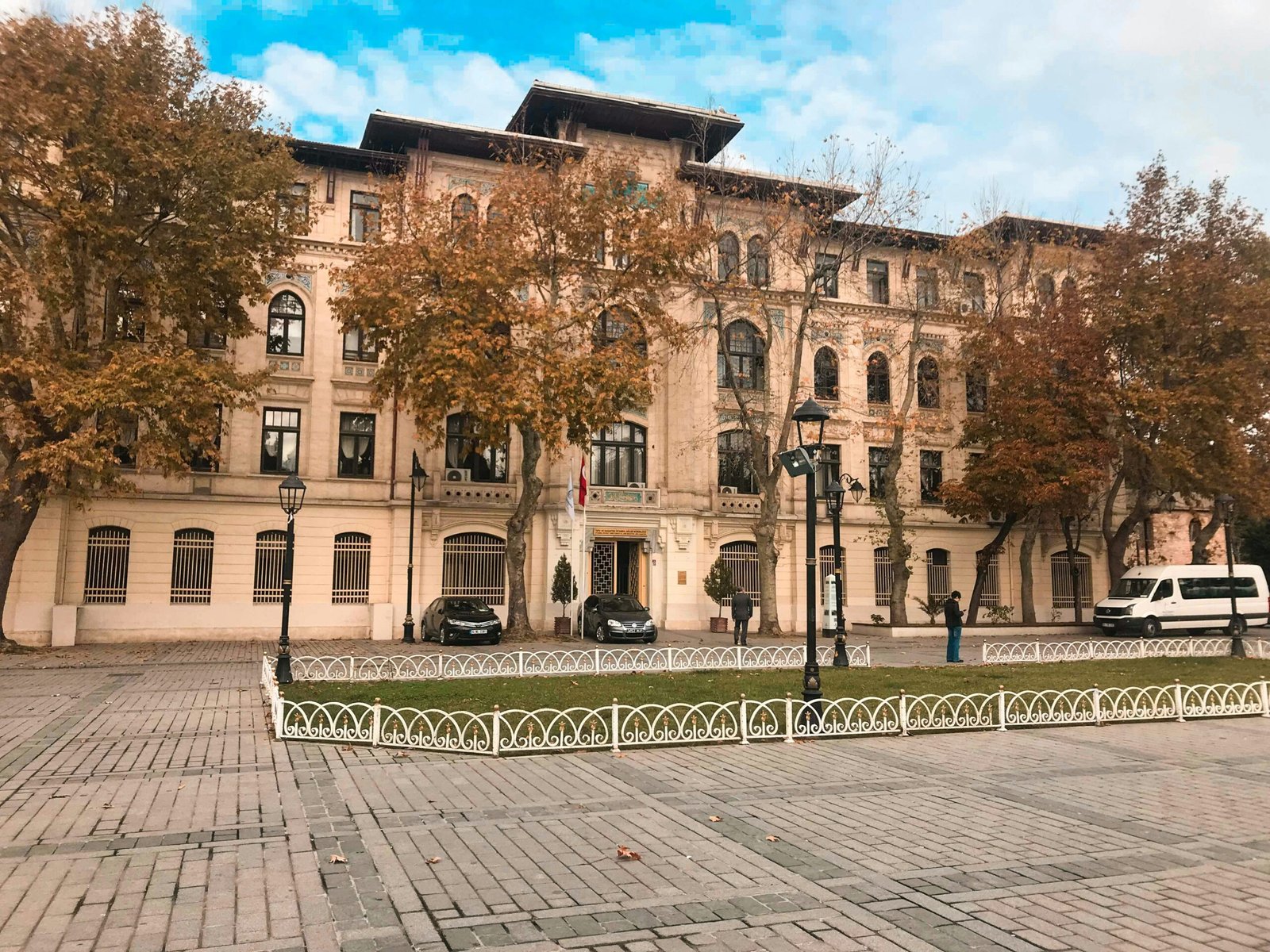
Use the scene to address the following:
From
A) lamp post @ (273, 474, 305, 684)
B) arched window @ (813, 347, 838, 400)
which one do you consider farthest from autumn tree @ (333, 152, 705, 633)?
arched window @ (813, 347, 838, 400)

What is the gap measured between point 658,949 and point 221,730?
346 inches

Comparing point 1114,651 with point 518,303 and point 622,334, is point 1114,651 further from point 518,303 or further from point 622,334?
point 518,303

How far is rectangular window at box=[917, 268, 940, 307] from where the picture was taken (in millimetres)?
33188

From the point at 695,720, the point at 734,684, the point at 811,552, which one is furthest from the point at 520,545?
the point at 695,720

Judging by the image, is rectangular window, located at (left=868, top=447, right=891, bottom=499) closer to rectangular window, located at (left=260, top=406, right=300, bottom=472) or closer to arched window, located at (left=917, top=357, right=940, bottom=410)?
arched window, located at (left=917, top=357, right=940, bottom=410)

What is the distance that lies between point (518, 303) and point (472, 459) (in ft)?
23.8

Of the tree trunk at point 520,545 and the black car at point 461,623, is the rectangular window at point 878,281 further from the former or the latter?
the black car at point 461,623

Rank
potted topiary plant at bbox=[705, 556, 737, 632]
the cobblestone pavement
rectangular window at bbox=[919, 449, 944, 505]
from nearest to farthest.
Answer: the cobblestone pavement, potted topiary plant at bbox=[705, 556, 737, 632], rectangular window at bbox=[919, 449, 944, 505]

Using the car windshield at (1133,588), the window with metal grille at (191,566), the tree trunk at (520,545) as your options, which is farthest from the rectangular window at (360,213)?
the car windshield at (1133,588)

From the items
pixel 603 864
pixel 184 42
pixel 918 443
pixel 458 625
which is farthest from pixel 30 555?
pixel 918 443

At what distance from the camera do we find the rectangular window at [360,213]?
1209 inches

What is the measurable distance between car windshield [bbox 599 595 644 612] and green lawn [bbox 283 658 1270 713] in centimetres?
895

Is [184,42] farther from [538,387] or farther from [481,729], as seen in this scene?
[481,729]

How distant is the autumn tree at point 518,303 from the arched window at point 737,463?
719cm
